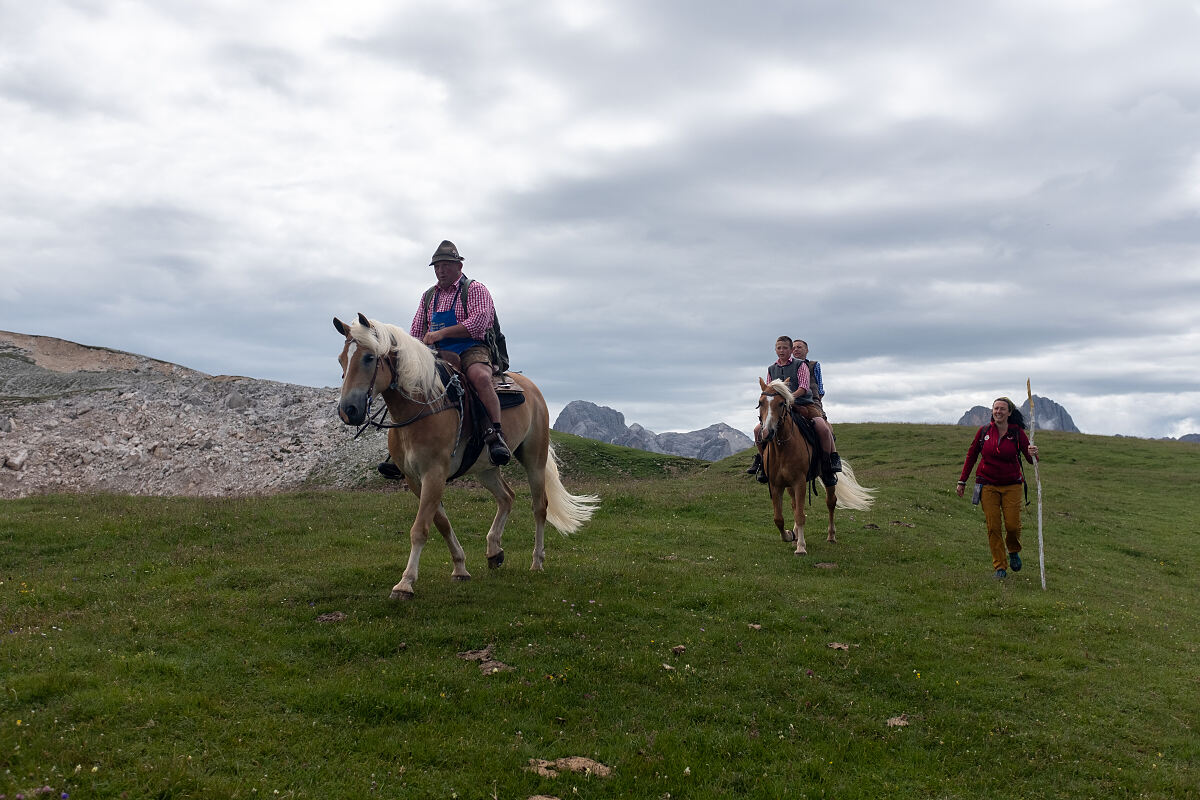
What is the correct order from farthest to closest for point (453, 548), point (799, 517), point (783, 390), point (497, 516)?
point (799, 517), point (783, 390), point (497, 516), point (453, 548)

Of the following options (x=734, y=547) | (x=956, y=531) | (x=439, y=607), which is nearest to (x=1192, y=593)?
(x=956, y=531)

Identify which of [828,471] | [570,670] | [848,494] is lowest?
[570,670]

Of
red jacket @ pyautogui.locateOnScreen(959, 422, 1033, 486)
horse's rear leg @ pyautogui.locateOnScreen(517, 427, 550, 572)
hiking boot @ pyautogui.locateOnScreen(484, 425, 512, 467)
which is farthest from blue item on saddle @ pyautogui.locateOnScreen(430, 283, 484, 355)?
red jacket @ pyautogui.locateOnScreen(959, 422, 1033, 486)

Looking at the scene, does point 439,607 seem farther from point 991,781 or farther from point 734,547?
point 734,547

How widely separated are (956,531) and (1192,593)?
5483mm

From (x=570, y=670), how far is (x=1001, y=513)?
35.8ft

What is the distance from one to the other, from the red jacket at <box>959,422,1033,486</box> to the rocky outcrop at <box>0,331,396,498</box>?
80.5 ft

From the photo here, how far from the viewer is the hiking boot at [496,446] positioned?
36.5 feet

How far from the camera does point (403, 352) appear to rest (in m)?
10.3

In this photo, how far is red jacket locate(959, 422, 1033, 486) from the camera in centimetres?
1445

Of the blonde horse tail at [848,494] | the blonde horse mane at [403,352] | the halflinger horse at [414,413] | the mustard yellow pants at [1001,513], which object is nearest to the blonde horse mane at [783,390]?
the blonde horse tail at [848,494]

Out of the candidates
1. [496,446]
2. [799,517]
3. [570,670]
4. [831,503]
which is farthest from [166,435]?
[570,670]

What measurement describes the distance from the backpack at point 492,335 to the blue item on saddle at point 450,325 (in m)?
0.13

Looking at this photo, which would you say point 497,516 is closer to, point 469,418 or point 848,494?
point 469,418
